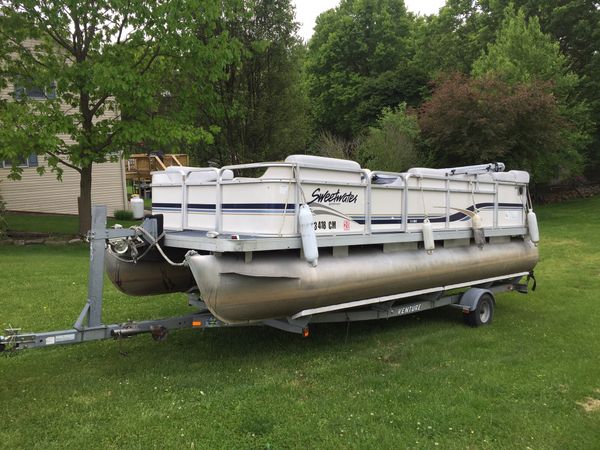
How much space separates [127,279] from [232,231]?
6.16ft

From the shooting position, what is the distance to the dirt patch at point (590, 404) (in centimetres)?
488

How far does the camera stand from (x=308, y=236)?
514 centimetres

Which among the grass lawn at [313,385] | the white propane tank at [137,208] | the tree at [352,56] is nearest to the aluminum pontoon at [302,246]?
the white propane tank at [137,208]

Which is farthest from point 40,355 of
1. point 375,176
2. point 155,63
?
point 155,63

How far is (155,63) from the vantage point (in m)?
15.9

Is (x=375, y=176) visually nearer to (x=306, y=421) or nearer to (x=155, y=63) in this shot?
(x=306, y=421)

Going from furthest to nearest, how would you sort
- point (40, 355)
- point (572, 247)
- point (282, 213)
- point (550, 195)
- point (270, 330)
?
point (550, 195)
point (572, 247)
point (270, 330)
point (40, 355)
point (282, 213)

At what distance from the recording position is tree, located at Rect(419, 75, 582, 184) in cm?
2036

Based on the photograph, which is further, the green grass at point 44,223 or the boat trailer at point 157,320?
the green grass at point 44,223

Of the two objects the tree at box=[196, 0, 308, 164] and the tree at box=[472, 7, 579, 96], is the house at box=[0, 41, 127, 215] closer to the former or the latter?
the tree at box=[196, 0, 308, 164]

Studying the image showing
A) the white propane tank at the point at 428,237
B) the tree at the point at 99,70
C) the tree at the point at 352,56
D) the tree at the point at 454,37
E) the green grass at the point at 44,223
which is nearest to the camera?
the white propane tank at the point at 428,237

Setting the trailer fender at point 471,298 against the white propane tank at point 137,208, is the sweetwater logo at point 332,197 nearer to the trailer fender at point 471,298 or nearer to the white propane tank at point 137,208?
Result: the white propane tank at point 137,208

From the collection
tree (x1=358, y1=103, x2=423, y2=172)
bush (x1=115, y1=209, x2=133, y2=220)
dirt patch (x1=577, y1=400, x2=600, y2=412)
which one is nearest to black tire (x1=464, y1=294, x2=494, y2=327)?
dirt patch (x1=577, y1=400, x2=600, y2=412)

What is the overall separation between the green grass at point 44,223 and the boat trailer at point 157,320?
40.8 ft
